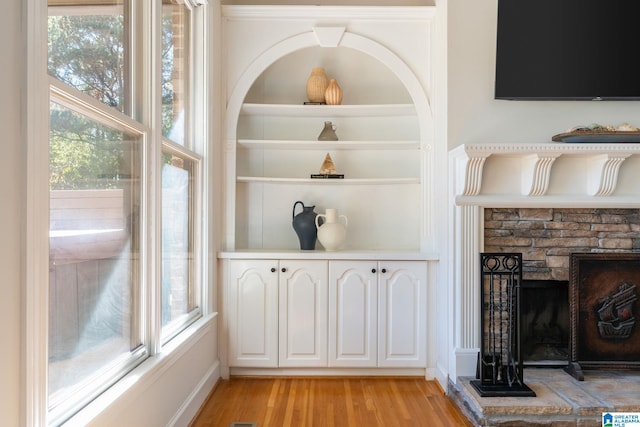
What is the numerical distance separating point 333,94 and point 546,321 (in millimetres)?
2274

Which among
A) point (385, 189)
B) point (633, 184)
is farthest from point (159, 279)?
point (633, 184)

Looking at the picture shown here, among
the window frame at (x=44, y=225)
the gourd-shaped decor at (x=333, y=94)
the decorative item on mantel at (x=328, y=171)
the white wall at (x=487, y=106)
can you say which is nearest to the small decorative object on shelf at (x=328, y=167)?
the decorative item on mantel at (x=328, y=171)

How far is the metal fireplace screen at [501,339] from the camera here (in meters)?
2.57

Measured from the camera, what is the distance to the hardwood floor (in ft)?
8.30

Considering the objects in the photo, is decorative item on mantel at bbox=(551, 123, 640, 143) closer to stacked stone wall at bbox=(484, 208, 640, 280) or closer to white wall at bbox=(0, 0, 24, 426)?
stacked stone wall at bbox=(484, 208, 640, 280)

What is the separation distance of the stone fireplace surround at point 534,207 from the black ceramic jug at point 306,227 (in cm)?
102

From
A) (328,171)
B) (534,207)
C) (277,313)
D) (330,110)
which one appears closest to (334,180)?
(328,171)

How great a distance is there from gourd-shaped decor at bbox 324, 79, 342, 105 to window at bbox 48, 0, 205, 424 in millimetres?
1225

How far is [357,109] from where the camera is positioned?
3383mm

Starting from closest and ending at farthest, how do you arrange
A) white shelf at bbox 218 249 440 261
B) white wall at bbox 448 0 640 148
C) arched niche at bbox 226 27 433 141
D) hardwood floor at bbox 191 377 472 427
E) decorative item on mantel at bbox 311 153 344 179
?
hardwood floor at bbox 191 377 472 427 → white wall at bbox 448 0 640 148 → white shelf at bbox 218 249 440 261 → arched niche at bbox 226 27 433 141 → decorative item on mantel at bbox 311 153 344 179

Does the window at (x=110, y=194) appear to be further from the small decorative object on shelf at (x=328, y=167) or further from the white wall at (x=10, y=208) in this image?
the small decorative object on shelf at (x=328, y=167)

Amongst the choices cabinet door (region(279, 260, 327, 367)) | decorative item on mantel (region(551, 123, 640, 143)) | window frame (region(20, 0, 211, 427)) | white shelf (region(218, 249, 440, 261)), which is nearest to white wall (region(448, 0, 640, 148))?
decorative item on mantel (region(551, 123, 640, 143))

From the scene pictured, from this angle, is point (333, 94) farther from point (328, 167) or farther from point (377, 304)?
point (377, 304)

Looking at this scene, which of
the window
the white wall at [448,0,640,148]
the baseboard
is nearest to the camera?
the window
